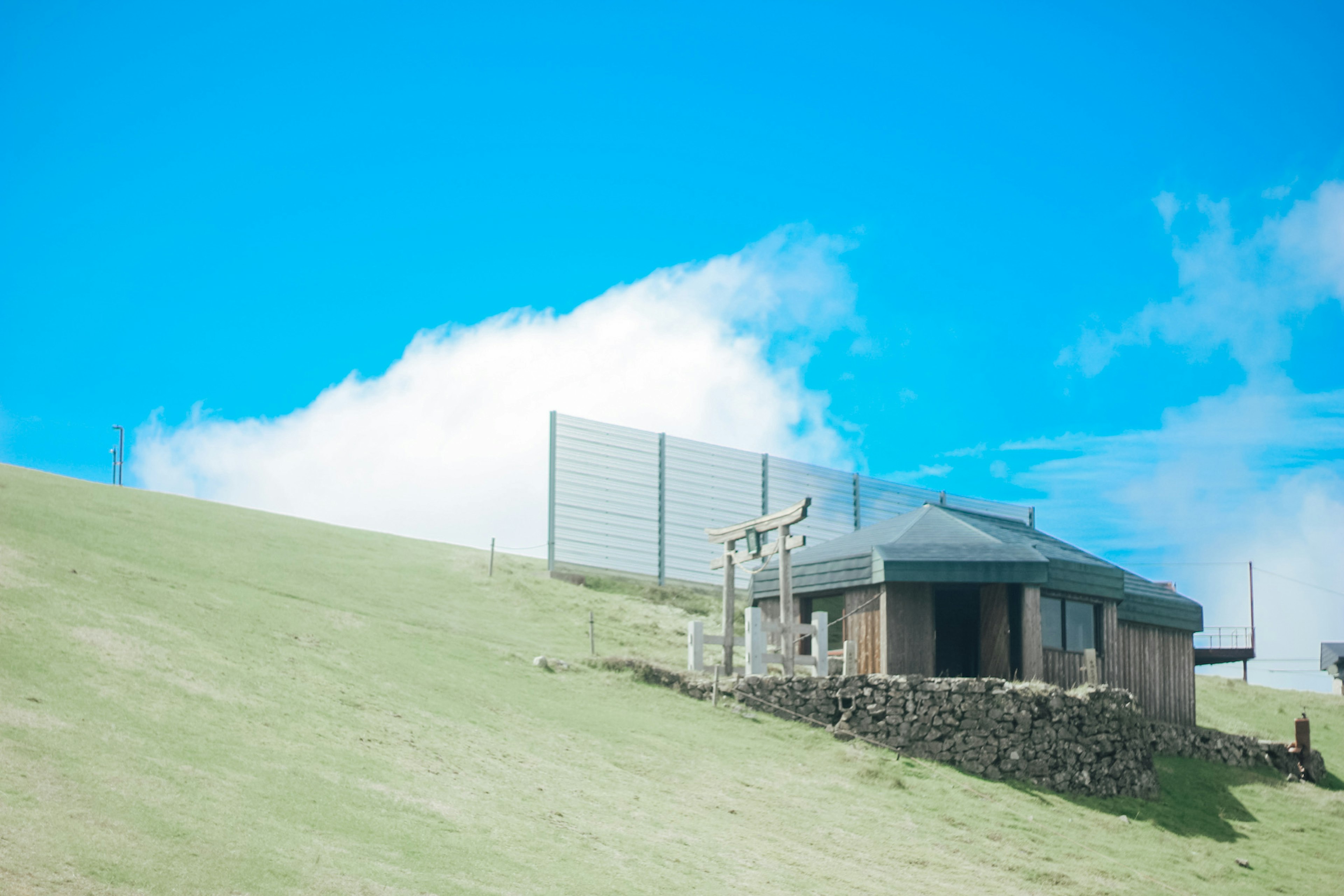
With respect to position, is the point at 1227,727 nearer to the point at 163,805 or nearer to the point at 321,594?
the point at 321,594

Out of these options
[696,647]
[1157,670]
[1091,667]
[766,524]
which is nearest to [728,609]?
[696,647]

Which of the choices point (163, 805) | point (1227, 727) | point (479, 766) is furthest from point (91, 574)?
point (1227, 727)

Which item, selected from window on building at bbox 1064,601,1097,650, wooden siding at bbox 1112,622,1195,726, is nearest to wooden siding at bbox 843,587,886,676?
window on building at bbox 1064,601,1097,650

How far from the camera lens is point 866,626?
2639 centimetres

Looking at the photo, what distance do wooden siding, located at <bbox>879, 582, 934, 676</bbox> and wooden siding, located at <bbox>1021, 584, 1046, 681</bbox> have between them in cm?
203

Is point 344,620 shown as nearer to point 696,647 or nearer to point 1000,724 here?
point 696,647

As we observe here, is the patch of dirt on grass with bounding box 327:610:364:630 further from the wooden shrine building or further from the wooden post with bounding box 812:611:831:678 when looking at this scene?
the wooden shrine building

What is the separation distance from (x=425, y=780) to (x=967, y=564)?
14395 millimetres

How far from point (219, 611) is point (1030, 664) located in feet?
55.6

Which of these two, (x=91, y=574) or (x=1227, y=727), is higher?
(x=91, y=574)

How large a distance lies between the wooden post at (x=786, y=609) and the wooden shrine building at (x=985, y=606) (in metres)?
1.83

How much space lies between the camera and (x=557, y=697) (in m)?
22.0

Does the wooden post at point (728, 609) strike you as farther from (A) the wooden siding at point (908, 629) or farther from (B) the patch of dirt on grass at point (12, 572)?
(B) the patch of dirt on grass at point (12, 572)

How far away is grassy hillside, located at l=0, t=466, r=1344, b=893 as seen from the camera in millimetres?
11305
